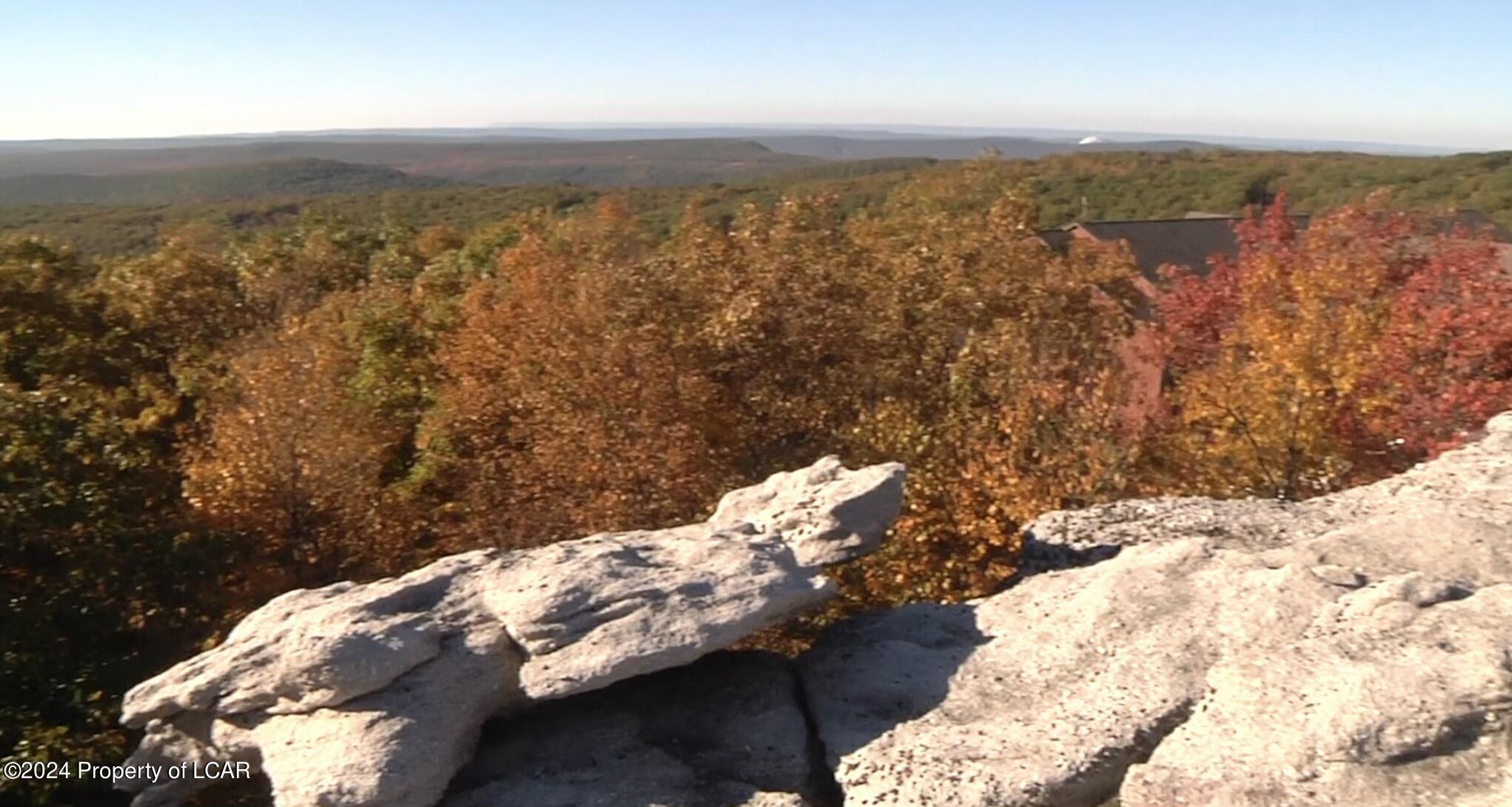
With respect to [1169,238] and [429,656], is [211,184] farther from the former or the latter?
[429,656]

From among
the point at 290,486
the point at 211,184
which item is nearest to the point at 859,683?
the point at 290,486

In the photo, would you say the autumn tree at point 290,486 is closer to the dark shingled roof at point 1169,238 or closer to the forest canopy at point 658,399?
the forest canopy at point 658,399

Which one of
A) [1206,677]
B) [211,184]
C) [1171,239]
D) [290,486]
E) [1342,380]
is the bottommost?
[1206,677]

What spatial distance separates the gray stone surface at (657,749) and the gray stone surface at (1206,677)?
657 mm

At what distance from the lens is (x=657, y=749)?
13.0 m

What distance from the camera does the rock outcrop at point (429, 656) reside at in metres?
11.9

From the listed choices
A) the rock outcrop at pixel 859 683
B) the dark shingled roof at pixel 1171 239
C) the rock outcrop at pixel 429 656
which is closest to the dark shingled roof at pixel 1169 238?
the dark shingled roof at pixel 1171 239

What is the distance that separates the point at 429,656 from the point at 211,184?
143356 mm

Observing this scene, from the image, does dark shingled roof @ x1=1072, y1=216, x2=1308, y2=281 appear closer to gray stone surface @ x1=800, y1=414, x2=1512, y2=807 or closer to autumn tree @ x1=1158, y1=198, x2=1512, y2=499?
autumn tree @ x1=1158, y1=198, x2=1512, y2=499

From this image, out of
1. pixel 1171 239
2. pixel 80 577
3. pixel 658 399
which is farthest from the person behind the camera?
pixel 1171 239

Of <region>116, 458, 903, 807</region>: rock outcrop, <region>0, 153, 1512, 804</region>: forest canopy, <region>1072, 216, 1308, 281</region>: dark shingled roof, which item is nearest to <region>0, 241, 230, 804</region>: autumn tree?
<region>0, 153, 1512, 804</region>: forest canopy

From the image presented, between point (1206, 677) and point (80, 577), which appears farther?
point (80, 577)

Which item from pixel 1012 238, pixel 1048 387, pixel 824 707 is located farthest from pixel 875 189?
pixel 824 707

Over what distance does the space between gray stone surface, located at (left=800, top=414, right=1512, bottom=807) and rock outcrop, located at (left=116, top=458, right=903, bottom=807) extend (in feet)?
6.69
